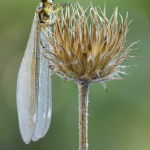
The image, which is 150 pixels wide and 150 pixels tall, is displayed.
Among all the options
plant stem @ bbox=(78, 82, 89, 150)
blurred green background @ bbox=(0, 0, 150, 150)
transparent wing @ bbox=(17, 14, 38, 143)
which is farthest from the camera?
blurred green background @ bbox=(0, 0, 150, 150)

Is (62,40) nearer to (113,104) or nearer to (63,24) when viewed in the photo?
(63,24)

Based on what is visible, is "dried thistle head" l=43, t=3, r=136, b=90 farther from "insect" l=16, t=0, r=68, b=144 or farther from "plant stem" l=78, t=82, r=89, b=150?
"insect" l=16, t=0, r=68, b=144

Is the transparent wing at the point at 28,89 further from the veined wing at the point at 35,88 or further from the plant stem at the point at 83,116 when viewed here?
the plant stem at the point at 83,116

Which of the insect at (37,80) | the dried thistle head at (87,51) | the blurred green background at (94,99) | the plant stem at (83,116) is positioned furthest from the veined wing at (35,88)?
the blurred green background at (94,99)

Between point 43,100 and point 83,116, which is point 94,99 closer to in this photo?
point 43,100

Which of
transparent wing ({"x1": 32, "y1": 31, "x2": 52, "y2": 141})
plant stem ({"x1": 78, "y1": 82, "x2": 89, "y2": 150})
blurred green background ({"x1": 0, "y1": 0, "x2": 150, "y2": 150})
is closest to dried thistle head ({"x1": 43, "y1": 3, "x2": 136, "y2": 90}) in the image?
plant stem ({"x1": 78, "y1": 82, "x2": 89, "y2": 150})

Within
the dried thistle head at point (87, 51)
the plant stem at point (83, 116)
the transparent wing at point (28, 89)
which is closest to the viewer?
the plant stem at point (83, 116)

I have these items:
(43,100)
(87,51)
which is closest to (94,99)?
(43,100)
